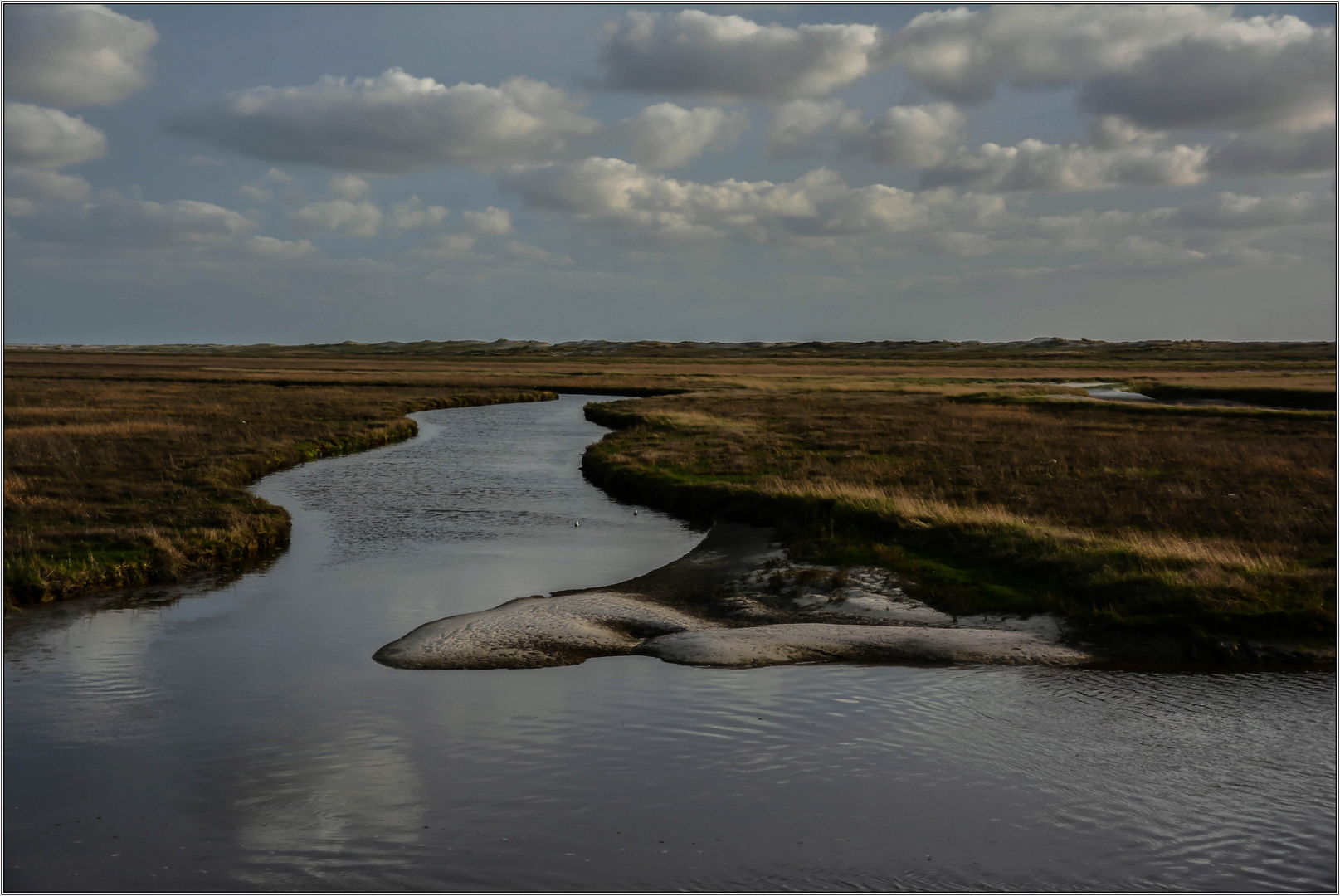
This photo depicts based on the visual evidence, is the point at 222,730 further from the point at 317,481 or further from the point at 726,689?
the point at 317,481

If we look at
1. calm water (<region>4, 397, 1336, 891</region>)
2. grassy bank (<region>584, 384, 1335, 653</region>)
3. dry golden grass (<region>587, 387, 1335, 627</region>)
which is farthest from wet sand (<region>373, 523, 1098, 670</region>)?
dry golden grass (<region>587, 387, 1335, 627</region>)

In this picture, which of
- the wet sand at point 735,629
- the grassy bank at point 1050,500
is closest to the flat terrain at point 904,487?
the grassy bank at point 1050,500

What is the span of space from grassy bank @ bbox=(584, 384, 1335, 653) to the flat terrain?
0.09 m

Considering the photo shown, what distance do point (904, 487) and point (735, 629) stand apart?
50.3ft

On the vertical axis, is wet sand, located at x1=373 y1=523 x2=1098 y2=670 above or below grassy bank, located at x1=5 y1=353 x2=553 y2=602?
below

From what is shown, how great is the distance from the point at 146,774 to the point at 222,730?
4.46ft

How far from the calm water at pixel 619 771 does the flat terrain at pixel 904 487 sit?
3449 millimetres

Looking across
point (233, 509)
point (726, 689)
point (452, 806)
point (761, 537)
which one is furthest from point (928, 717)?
point (233, 509)

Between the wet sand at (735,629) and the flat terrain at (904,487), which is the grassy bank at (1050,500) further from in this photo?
the wet sand at (735,629)

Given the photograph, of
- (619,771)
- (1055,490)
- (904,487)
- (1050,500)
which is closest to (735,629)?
(619,771)

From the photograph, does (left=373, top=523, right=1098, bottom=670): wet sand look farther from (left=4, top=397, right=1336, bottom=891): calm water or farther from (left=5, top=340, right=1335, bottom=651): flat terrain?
(left=5, top=340, right=1335, bottom=651): flat terrain

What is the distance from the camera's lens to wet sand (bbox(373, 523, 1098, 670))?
52.1ft

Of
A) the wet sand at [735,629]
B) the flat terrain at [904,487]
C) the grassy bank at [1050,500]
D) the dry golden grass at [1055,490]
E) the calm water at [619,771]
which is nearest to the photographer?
the calm water at [619,771]

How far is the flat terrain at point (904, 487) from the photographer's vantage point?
1889 centimetres
